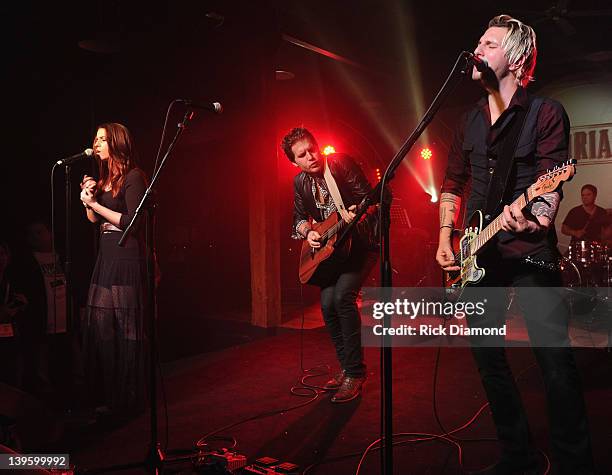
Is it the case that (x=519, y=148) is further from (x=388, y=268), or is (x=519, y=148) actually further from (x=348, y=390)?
(x=348, y=390)

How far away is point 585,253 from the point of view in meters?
6.64

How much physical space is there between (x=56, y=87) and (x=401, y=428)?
461 centimetres

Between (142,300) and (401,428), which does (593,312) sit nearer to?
(401,428)

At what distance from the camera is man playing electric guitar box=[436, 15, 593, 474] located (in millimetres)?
2008

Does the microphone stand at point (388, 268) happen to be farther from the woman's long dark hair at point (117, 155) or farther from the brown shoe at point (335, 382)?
the woman's long dark hair at point (117, 155)

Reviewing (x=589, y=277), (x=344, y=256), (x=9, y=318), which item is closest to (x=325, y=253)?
(x=344, y=256)

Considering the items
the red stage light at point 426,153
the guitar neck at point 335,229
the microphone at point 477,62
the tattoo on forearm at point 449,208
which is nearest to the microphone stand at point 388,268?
the microphone at point 477,62

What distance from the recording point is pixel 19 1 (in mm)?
4891

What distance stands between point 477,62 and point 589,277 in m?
5.50

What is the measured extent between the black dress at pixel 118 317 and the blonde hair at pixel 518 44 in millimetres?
2408

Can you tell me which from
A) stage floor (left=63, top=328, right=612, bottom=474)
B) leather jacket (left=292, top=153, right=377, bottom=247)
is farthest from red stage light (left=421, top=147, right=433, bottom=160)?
leather jacket (left=292, top=153, right=377, bottom=247)

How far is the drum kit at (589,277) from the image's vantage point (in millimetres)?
6410

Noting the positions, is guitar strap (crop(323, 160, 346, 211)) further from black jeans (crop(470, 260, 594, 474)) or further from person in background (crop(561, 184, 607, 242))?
person in background (crop(561, 184, 607, 242))

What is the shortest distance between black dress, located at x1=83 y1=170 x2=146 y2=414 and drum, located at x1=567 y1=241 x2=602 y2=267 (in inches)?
217
